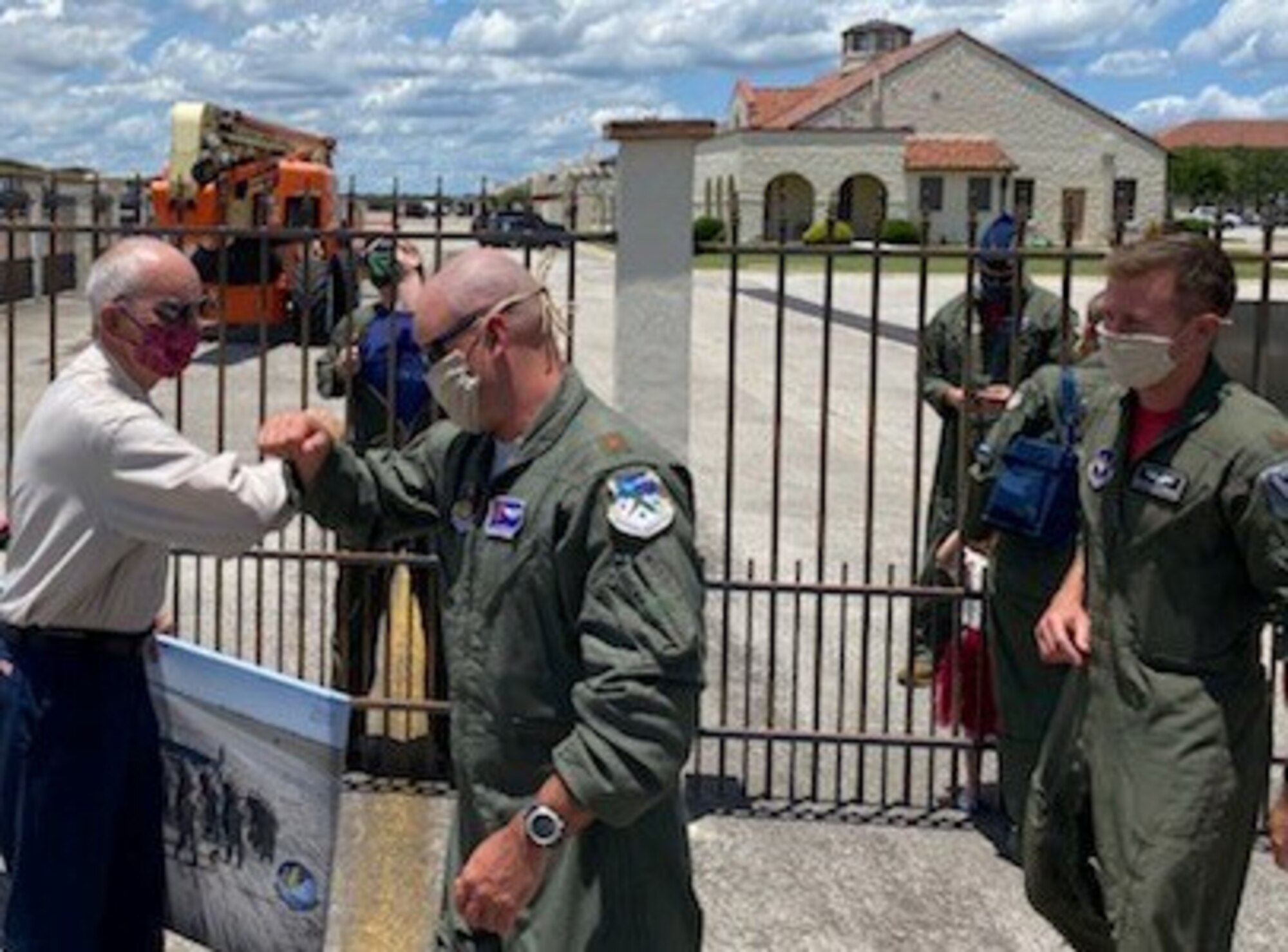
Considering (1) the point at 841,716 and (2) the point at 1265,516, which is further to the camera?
(1) the point at 841,716

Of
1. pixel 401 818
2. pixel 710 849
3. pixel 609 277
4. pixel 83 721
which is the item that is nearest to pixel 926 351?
pixel 710 849

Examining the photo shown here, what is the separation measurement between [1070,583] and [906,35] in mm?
105936

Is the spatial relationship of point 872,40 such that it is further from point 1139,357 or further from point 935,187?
point 1139,357

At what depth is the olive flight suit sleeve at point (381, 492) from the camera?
303 centimetres

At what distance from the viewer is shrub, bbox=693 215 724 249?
18.5 ft

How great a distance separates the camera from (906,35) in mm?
104562

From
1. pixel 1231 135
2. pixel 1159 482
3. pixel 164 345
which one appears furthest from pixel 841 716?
pixel 1231 135

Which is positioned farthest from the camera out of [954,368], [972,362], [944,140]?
[944,140]

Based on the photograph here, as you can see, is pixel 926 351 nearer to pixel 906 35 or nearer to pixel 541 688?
pixel 541 688

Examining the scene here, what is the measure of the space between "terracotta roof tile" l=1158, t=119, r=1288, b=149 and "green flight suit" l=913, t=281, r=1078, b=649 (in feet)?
544

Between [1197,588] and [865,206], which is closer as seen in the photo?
[1197,588]

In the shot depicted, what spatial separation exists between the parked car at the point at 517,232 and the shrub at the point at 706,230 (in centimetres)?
47

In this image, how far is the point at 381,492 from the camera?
3.06 meters

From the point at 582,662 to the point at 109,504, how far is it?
1.07 metres
